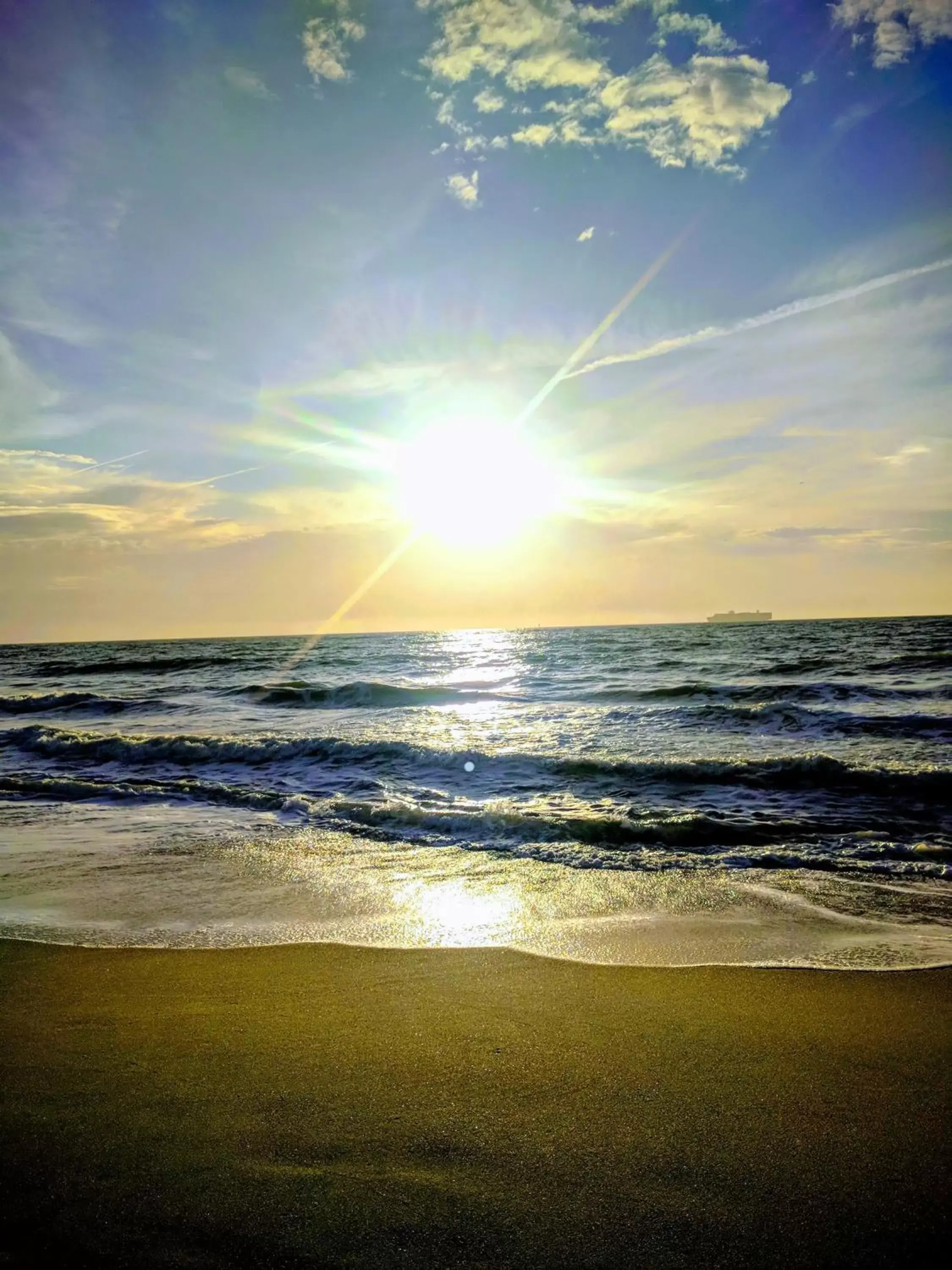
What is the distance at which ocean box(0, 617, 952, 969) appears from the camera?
4.32 metres

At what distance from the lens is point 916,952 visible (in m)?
3.83

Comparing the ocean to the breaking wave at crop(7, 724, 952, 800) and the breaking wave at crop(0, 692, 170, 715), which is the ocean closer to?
the breaking wave at crop(7, 724, 952, 800)

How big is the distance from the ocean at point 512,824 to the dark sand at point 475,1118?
64 centimetres

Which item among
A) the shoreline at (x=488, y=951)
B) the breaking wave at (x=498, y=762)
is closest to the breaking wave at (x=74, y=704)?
the breaking wave at (x=498, y=762)

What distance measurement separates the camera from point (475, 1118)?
7.66ft

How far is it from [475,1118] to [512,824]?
4.84m

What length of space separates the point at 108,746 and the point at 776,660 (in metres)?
24.0

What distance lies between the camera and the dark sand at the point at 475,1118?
1.85 metres

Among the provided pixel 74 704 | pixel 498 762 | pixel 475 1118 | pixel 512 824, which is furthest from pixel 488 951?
pixel 74 704

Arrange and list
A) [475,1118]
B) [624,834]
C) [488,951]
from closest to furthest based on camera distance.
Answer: [475,1118] < [488,951] < [624,834]

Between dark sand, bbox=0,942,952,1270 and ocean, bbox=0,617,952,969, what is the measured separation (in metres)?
0.64

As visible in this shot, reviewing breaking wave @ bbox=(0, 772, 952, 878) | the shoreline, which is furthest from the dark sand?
breaking wave @ bbox=(0, 772, 952, 878)

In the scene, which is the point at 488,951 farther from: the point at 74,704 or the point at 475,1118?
the point at 74,704

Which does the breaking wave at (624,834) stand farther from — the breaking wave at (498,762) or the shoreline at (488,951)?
the shoreline at (488,951)
